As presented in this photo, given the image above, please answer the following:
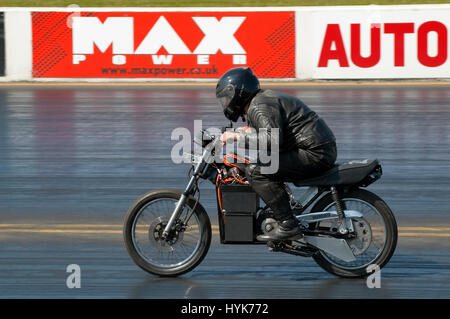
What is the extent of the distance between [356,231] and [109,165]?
5.76 metres

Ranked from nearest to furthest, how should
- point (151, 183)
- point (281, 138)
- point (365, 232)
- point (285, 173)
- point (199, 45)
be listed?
1. point (281, 138)
2. point (285, 173)
3. point (365, 232)
4. point (151, 183)
5. point (199, 45)

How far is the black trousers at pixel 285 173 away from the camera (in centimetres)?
682

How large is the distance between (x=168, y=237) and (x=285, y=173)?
1058mm

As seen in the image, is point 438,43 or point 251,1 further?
point 251,1

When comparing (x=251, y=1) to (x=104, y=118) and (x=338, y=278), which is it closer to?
(x=104, y=118)

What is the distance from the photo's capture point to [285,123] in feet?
22.5

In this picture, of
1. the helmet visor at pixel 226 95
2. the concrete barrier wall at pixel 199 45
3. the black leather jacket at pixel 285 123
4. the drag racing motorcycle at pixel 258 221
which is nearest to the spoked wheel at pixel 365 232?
the drag racing motorcycle at pixel 258 221

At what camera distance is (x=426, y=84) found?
19656 millimetres

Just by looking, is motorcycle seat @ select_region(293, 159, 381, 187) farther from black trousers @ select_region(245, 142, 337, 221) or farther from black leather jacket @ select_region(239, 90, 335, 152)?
black leather jacket @ select_region(239, 90, 335, 152)

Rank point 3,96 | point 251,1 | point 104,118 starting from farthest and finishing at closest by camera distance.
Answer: point 251,1
point 3,96
point 104,118

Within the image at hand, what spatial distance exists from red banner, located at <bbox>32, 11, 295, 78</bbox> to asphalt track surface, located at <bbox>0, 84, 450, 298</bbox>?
84cm

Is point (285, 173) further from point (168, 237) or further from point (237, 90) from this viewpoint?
point (168, 237)

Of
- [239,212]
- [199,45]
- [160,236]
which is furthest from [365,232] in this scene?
[199,45]
